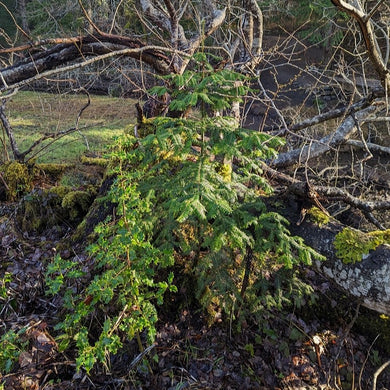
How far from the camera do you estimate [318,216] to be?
2607 mm

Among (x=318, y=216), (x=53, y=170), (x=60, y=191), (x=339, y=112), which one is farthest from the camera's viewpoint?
(x=53, y=170)

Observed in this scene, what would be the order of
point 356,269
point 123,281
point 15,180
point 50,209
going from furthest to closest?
1. point 15,180
2. point 50,209
3. point 356,269
4. point 123,281

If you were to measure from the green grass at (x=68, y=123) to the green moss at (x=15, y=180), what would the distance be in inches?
59.7

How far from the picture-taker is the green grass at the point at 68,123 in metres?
7.65

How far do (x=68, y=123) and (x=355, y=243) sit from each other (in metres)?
10.0

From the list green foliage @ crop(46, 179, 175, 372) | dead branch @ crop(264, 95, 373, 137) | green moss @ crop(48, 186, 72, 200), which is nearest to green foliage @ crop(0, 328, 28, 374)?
green foliage @ crop(46, 179, 175, 372)

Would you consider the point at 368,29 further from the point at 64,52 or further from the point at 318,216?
the point at 64,52

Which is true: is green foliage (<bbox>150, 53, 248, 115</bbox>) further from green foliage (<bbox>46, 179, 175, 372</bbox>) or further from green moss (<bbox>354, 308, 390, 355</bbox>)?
green moss (<bbox>354, 308, 390, 355</bbox>)

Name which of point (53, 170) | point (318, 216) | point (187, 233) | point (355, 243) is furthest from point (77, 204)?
point (355, 243)

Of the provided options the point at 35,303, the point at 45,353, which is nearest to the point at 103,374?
the point at 45,353

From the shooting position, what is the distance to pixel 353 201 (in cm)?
325

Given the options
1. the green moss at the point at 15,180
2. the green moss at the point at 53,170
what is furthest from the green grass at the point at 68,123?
the green moss at the point at 15,180

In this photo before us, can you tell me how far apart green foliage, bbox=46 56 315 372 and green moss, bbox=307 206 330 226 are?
1.22 feet

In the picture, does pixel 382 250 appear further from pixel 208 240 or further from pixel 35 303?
pixel 35 303
